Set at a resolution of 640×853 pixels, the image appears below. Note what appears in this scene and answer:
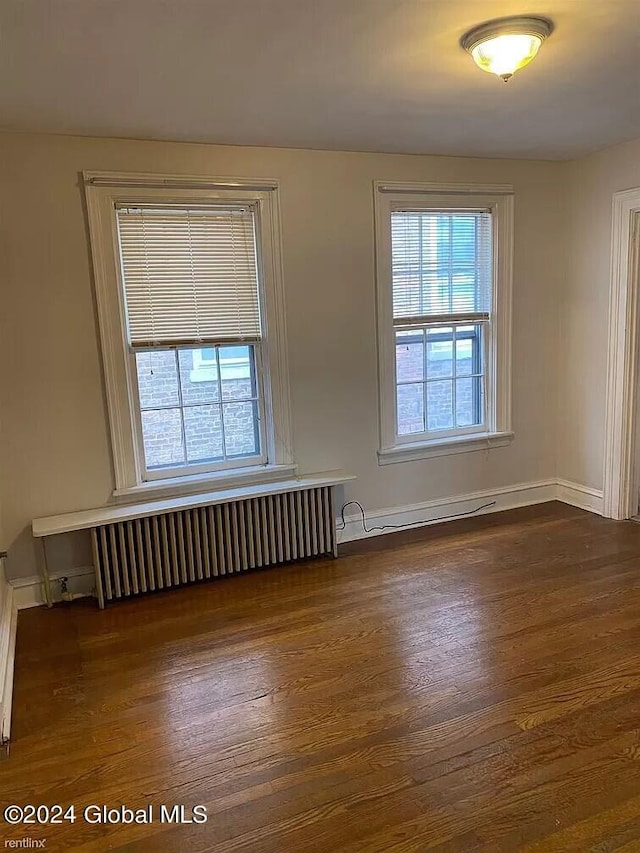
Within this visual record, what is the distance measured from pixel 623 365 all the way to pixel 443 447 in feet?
4.51

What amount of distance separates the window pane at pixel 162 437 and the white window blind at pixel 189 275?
436 mm

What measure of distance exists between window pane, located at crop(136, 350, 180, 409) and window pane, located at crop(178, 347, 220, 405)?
55 mm

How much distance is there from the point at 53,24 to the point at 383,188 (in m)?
2.41

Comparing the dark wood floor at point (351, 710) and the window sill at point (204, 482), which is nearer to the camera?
the dark wood floor at point (351, 710)

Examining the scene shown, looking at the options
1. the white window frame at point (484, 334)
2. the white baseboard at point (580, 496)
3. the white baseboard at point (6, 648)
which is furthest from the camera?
the white baseboard at point (580, 496)

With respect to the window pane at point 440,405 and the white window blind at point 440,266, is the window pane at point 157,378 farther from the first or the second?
the window pane at point 440,405

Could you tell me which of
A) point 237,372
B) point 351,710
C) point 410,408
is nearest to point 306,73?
point 237,372

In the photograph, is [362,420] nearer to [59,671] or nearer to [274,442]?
[274,442]

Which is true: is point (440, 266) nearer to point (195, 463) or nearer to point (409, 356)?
point (409, 356)

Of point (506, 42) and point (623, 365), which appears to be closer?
point (506, 42)

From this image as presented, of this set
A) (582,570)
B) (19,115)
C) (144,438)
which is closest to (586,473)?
(582,570)

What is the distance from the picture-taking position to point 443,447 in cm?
463

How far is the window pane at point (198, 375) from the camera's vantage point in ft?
12.7

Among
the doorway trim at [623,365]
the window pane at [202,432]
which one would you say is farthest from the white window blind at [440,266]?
the window pane at [202,432]
